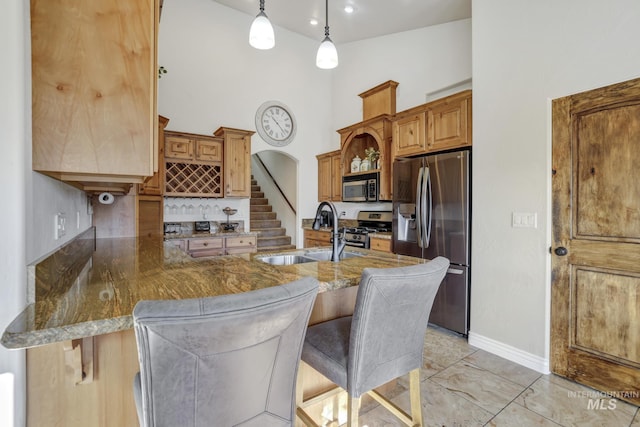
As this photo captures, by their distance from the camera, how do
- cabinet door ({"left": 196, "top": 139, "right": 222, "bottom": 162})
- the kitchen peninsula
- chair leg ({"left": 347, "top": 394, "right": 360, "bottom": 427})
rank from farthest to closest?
cabinet door ({"left": 196, "top": 139, "right": 222, "bottom": 162})
chair leg ({"left": 347, "top": 394, "right": 360, "bottom": 427})
the kitchen peninsula

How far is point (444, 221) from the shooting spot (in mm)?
2967

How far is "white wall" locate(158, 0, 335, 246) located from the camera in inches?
171

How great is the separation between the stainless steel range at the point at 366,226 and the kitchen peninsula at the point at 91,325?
2.74 metres

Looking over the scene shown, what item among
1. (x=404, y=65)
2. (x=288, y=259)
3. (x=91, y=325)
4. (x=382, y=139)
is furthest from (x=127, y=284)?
(x=404, y=65)

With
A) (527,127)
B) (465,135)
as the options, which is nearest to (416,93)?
(465,135)

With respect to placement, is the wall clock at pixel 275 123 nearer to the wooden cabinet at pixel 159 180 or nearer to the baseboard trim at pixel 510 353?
the wooden cabinet at pixel 159 180

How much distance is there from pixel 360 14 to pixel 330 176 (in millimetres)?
2400

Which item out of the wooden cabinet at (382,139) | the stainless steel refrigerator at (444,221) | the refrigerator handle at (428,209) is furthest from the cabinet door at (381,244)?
the refrigerator handle at (428,209)

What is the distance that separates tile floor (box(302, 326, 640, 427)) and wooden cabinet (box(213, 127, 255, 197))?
322 centimetres

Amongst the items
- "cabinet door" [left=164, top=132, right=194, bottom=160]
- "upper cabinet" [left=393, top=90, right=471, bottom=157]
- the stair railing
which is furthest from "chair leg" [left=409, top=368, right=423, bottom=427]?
the stair railing

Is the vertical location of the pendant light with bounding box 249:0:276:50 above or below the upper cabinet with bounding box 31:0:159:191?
above

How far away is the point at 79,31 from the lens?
42.5 inches

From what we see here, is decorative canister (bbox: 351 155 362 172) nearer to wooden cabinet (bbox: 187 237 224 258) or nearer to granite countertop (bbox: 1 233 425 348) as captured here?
wooden cabinet (bbox: 187 237 224 258)

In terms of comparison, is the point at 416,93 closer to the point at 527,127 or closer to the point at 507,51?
the point at 507,51
